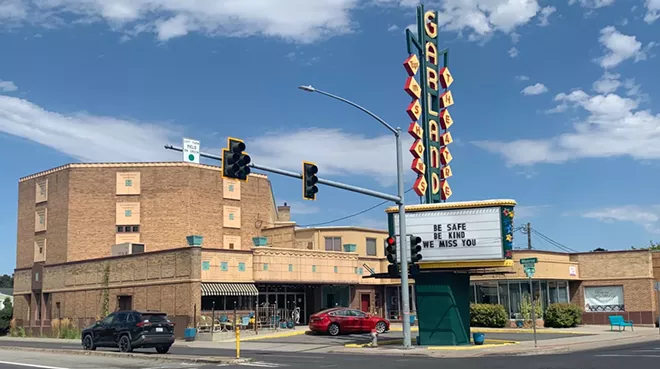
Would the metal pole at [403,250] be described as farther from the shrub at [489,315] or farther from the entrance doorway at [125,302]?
the entrance doorway at [125,302]

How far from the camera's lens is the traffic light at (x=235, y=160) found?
20.2 m

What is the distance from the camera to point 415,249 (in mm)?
26812

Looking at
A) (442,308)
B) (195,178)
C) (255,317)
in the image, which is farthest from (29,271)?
(442,308)

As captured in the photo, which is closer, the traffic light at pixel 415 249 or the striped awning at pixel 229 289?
the traffic light at pixel 415 249

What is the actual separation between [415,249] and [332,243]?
89.4ft

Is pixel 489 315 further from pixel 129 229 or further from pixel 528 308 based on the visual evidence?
pixel 129 229

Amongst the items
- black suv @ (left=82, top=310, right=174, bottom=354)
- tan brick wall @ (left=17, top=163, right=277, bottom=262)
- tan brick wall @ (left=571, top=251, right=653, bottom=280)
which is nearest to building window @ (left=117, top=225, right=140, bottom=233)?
tan brick wall @ (left=17, top=163, right=277, bottom=262)

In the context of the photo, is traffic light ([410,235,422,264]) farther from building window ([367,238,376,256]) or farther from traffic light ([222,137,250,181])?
building window ([367,238,376,256])

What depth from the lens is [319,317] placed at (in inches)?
1481

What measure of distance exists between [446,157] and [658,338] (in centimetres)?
1370

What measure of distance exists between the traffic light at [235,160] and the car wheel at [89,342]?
1358cm

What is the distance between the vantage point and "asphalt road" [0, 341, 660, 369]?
63.4 ft

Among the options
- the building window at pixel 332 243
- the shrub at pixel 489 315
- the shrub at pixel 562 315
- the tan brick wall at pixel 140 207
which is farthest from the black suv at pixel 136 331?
the tan brick wall at pixel 140 207

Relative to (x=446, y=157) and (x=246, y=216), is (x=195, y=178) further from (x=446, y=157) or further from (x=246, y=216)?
(x=446, y=157)
